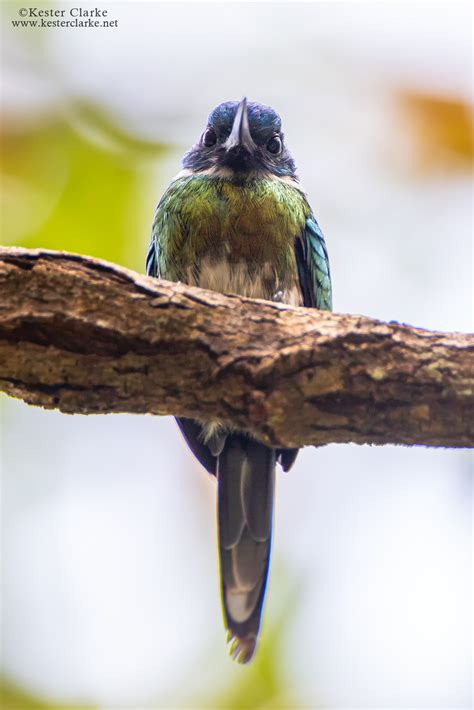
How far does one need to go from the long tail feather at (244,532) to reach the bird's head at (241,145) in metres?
1.35

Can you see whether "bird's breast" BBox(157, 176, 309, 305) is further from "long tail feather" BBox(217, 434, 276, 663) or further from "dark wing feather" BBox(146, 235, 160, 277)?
"long tail feather" BBox(217, 434, 276, 663)

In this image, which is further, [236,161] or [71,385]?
[236,161]

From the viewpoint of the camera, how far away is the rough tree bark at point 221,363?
2.70 meters

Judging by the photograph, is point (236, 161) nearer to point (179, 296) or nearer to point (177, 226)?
point (177, 226)

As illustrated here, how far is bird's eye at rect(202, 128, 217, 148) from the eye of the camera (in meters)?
4.41

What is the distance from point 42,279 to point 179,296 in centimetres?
44

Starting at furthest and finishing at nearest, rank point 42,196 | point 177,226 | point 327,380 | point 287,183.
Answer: point 42,196 → point 287,183 → point 177,226 → point 327,380

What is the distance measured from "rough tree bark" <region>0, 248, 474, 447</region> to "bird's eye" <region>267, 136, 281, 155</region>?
1842mm

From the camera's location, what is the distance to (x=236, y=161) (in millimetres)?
4215

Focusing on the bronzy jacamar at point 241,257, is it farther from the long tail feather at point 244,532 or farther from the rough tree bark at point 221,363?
the rough tree bark at point 221,363

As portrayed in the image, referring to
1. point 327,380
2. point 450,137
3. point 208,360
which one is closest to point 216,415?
point 208,360

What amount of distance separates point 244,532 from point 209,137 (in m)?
2.02

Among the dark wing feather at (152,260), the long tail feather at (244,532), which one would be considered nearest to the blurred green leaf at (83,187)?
the dark wing feather at (152,260)

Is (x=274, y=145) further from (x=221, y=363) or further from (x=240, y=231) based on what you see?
(x=221, y=363)
